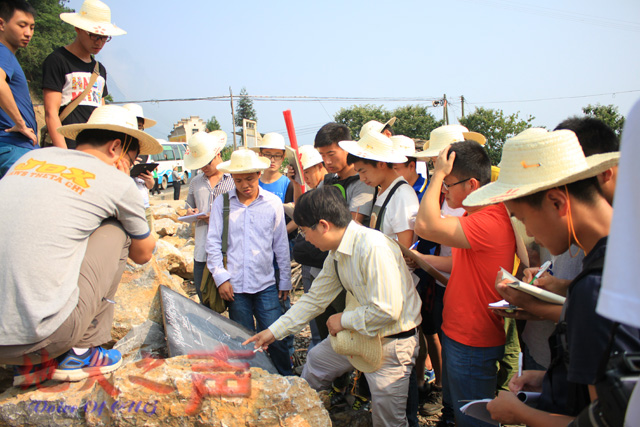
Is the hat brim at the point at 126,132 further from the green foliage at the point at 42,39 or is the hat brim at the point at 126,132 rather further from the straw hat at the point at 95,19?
the green foliage at the point at 42,39

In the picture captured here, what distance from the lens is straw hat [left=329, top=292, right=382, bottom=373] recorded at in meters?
2.40

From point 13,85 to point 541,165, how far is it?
3.73 meters

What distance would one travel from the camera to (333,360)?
2.76 m

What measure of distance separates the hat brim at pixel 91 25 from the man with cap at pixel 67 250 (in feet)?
5.16

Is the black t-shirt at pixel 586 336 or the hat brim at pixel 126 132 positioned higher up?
the hat brim at pixel 126 132

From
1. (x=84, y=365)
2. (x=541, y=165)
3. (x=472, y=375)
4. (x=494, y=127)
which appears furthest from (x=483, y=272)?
(x=494, y=127)

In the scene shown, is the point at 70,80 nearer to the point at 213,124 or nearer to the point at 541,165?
the point at 541,165

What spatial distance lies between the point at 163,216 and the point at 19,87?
6584 mm

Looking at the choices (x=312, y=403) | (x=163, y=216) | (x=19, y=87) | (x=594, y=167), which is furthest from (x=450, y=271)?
(x=163, y=216)

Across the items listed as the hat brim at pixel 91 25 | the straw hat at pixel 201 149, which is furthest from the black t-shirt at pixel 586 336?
the hat brim at pixel 91 25

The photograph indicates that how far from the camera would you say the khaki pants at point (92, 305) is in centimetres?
195

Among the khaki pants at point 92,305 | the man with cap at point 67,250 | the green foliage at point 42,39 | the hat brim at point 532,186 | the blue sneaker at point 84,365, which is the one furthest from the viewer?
the green foliage at point 42,39

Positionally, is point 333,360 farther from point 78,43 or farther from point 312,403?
point 78,43

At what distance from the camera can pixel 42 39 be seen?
29.0 meters
